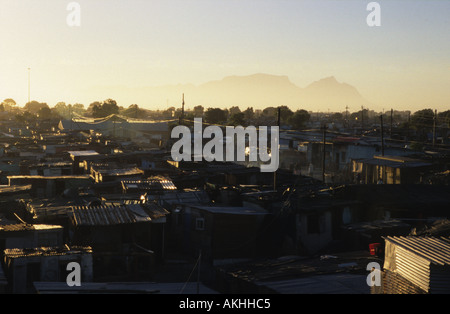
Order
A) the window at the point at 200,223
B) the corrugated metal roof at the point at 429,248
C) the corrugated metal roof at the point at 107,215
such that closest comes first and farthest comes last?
the corrugated metal roof at the point at 429,248
the corrugated metal roof at the point at 107,215
the window at the point at 200,223

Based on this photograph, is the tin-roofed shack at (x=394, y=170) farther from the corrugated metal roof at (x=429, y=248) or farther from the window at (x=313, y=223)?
the corrugated metal roof at (x=429, y=248)

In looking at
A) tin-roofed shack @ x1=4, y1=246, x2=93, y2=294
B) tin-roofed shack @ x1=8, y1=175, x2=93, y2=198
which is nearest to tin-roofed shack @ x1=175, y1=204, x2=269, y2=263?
tin-roofed shack @ x1=4, y1=246, x2=93, y2=294

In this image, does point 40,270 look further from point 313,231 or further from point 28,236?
point 313,231

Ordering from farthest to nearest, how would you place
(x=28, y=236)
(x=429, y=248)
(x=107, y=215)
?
(x=107, y=215)
(x=28, y=236)
(x=429, y=248)

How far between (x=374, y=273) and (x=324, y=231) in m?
6.37

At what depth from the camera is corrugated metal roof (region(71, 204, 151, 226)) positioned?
556 inches

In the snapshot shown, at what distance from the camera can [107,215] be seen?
14.7 meters

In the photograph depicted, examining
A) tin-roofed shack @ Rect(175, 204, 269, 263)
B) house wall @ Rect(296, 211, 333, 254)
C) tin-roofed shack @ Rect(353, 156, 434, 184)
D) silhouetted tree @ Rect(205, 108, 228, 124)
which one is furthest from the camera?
silhouetted tree @ Rect(205, 108, 228, 124)

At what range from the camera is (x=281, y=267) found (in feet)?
41.9

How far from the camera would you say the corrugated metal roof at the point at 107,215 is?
556 inches

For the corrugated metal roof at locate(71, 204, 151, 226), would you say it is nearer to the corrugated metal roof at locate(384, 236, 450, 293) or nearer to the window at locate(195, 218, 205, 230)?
the window at locate(195, 218, 205, 230)

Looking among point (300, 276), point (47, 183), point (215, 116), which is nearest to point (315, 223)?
point (300, 276)

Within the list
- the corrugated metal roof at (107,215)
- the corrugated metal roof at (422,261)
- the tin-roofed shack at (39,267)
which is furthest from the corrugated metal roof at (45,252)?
the corrugated metal roof at (422,261)

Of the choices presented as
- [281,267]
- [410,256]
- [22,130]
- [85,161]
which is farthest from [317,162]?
[22,130]
